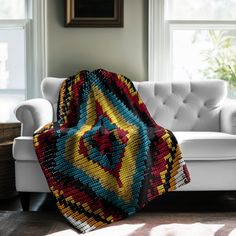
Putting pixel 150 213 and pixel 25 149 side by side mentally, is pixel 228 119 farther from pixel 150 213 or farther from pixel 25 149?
pixel 25 149

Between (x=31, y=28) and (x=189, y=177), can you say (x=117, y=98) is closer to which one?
(x=189, y=177)

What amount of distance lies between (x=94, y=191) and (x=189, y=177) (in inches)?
22.9

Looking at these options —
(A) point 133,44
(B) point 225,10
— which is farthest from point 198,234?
(B) point 225,10

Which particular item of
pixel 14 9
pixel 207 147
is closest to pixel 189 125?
pixel 207 147

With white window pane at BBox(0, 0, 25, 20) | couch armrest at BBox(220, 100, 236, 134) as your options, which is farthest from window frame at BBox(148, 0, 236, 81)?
white window pane at BBox(0, 0, 25, 20)

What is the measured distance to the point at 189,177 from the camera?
2.99m

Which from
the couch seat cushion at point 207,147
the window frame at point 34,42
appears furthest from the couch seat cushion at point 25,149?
the window frame at point 34,42

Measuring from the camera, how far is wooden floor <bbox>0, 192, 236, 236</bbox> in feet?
8.89

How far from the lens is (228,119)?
11.4 feet

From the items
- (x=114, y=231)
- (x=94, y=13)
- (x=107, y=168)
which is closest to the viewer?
(x=114, y=231)

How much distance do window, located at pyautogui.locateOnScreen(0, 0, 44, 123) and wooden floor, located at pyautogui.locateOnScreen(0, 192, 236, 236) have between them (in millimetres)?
1105

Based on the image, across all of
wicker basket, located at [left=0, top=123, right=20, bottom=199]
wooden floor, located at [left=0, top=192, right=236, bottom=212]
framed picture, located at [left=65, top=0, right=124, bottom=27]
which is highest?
framed picture, located at [left=65, top=0, right=124, bottom=27]

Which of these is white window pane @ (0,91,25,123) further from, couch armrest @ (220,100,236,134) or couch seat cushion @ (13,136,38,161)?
couch armrest @ (220,100,236,134)

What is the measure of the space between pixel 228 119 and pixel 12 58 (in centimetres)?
203
